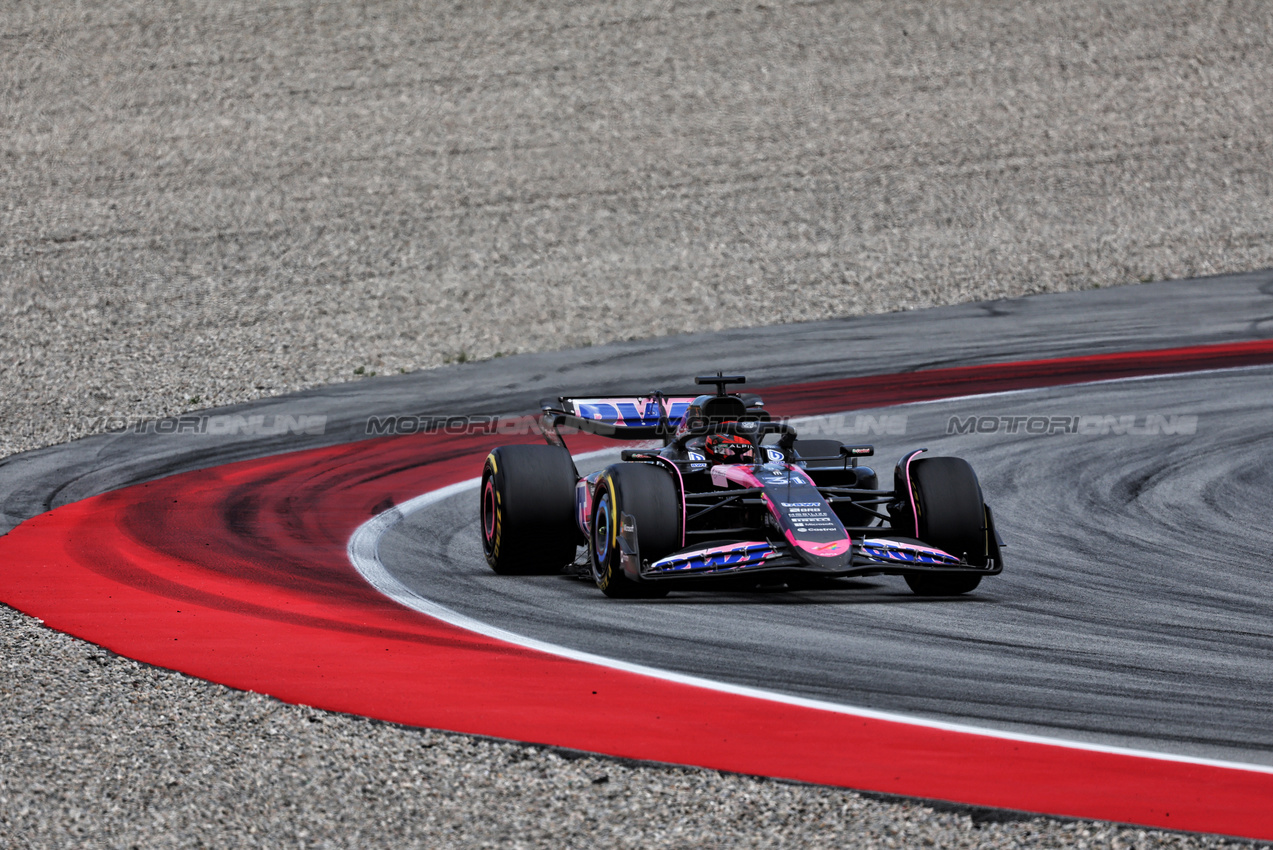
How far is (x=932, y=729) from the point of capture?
603 cm

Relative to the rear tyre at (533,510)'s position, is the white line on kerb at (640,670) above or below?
below

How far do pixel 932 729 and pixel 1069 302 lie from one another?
1863 centimetres

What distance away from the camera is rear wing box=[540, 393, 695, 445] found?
10148mm

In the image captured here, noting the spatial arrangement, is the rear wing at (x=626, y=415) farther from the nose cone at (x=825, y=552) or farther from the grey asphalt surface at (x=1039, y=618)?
the nose cone at (x=825, y=552)

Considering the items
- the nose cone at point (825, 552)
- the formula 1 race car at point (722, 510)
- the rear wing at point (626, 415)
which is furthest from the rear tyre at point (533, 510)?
the nose cone at point (825, 552)

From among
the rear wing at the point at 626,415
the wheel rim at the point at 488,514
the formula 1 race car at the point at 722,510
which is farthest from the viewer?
the rear wing at the point at 626,415

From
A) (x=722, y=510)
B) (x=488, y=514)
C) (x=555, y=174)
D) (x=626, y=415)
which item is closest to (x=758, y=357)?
(x=626, y=415)

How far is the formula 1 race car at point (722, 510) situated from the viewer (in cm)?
838

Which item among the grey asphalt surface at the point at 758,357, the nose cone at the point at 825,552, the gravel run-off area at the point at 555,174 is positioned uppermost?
the gravel run-off area at the point at 555,174

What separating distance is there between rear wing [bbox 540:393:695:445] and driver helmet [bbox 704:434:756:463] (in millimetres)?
496

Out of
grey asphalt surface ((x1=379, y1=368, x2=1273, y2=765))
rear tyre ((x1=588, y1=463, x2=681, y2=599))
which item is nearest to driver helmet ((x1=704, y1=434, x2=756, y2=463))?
rear tyre ((x1=588, y1=463, x2=681, y2=599))

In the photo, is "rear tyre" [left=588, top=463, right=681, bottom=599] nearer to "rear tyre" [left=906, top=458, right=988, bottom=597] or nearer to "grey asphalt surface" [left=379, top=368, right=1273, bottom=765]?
"grey asphalt surface" [left=379, top=368, right=1273, bottom=765]

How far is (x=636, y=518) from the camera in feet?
27.8

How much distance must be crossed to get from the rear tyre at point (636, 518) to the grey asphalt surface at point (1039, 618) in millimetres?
155
